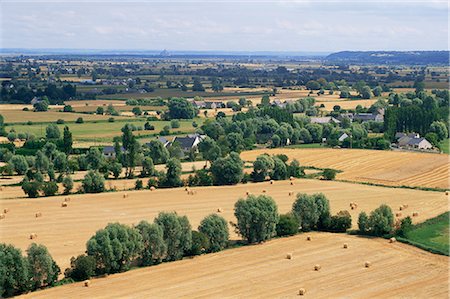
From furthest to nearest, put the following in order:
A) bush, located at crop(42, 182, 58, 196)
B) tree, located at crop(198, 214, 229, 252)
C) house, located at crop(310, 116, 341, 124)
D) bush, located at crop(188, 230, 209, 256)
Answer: house, located at crop(310, 116, 341, 124)
bush, located at crop(42, 182, 58, 196)
tree, located at crop(198, 214, 229, 252)
bush, located at crop(188, 230, 209, 256)

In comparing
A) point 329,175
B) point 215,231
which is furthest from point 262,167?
point 215,231

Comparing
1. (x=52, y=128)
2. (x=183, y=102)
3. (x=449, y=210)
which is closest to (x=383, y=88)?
(x=183, y=102)

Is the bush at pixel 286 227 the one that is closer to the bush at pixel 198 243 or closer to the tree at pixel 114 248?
the bush at pixel 198 243

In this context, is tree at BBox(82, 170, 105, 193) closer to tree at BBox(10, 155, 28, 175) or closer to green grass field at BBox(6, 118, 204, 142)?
tree at BBox(10, 155, 28, 175)

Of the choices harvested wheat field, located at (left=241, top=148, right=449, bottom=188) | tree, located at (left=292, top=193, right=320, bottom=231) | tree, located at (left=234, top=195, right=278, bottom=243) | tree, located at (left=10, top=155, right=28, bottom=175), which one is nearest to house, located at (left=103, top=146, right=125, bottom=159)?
tree, located at (left=10, top=155, right=28, bottom=175)

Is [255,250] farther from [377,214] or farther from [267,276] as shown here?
[377,214]

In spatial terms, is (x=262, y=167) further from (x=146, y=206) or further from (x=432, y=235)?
(x=432, y=235)
